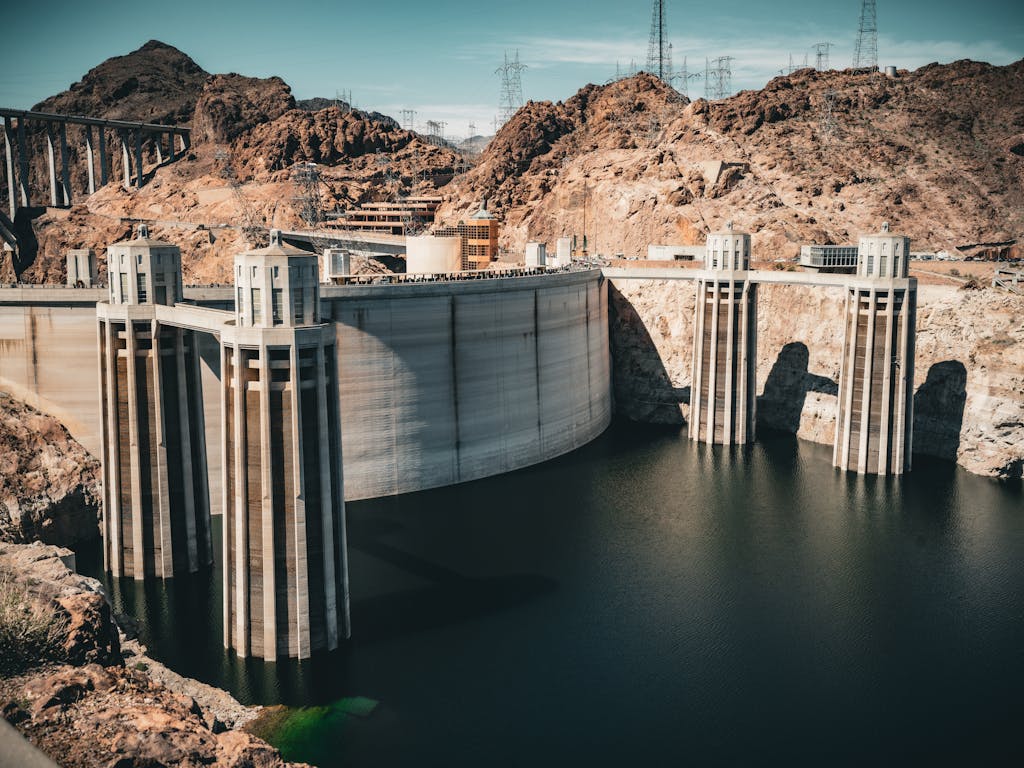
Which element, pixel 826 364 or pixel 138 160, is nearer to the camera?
pixel 826 364

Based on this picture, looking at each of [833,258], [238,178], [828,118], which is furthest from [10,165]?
[833,258]

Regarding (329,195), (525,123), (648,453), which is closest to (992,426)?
(648,453)

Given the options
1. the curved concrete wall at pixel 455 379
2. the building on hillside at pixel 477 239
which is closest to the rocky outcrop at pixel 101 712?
the curved concrete wall at pixel 455 379

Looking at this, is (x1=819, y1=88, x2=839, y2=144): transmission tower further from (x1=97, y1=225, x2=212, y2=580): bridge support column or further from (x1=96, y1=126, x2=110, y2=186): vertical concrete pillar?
(x1=96, y1=126, x2=110, y2=186): vertical concrete pillar

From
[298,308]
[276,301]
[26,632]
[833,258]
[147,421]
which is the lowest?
[26,632]

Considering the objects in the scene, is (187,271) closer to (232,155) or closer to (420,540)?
(232,155)

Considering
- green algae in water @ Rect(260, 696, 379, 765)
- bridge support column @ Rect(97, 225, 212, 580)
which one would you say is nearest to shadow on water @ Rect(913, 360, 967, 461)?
green algae in water @ Rect(260, 696, 379, 765)

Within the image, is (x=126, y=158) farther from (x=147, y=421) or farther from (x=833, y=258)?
(x=147, y=421)
